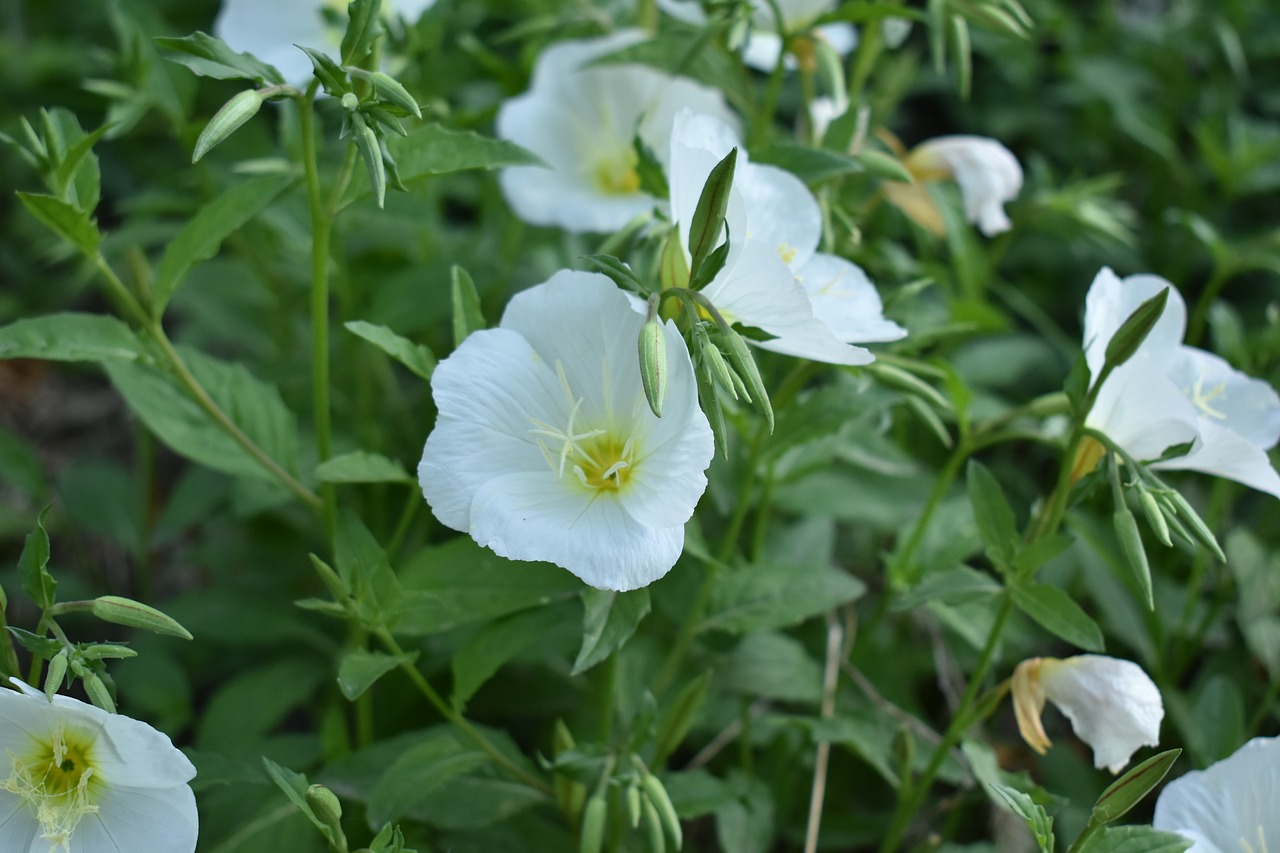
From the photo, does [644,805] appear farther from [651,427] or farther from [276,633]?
[276,633]

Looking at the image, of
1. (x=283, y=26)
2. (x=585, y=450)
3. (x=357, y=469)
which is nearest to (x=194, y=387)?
(x=357, y=469)

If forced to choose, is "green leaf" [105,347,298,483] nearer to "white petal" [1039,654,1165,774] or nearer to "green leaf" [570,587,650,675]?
"green leaf" [570,587,650,675]

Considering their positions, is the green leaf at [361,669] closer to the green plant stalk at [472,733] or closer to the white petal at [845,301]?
the green plant stalk at [472,733]

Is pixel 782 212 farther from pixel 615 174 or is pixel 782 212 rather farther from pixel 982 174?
pixel 615 174

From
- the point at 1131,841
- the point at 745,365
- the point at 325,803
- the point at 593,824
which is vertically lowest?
the point at 593,824

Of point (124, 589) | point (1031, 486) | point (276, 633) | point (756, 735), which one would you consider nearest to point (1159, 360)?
point (756, 735)

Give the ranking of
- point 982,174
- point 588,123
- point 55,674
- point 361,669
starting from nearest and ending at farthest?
1. point 55,674
2. point 361,669
3. point 982,174
4. point 588,123

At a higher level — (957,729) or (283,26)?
(283,26)

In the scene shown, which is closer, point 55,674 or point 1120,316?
point 55,674
